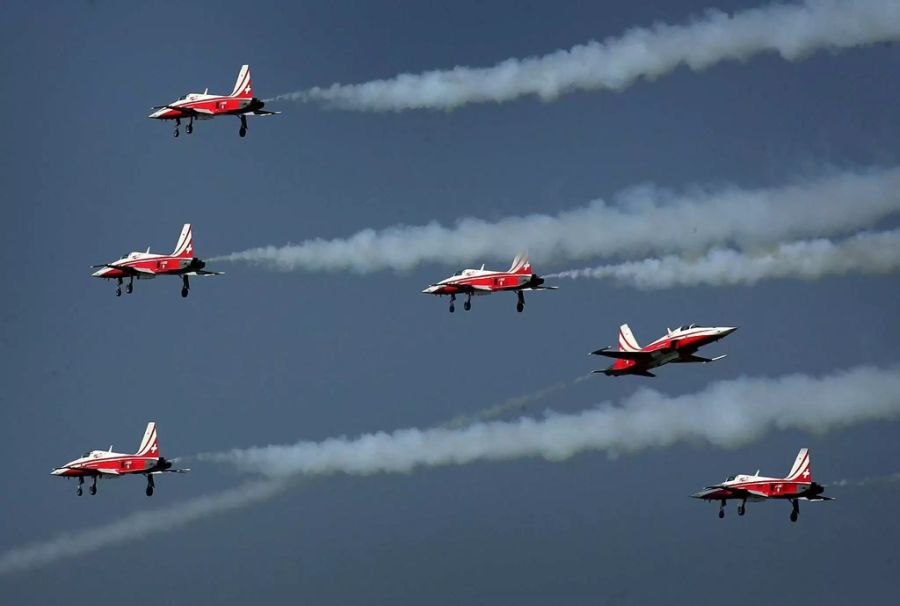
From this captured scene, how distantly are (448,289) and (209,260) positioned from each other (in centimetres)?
1472

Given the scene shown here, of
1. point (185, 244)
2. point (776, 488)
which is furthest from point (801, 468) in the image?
point (185, 244)

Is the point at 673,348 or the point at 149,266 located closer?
the point at 673,348

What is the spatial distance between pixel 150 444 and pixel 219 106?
21.1 m

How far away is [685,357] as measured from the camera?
126 metres

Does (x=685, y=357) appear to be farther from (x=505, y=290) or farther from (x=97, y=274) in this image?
(x=97, y=274)

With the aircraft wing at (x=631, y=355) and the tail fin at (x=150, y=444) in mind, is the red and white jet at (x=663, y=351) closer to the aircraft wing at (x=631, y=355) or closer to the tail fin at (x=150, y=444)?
the aircraft wing at (x=631, y=355)

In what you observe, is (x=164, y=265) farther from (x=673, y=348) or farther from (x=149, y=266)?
(x=673, y=348)

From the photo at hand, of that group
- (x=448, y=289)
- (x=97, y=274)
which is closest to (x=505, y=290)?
(x=448, y=289)

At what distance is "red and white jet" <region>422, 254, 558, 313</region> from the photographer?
13550 cm

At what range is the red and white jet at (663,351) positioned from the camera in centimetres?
12381

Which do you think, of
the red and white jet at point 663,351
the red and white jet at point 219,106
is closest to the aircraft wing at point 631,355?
the red and white jet at point 663,351

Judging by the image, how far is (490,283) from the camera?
139m

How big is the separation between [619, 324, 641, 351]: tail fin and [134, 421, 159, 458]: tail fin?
3006 cm

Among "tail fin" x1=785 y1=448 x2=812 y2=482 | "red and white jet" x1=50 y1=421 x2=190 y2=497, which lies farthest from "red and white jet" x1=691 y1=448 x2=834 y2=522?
"red and white jet" x1=50 y1=421 x2=190 y2=497
